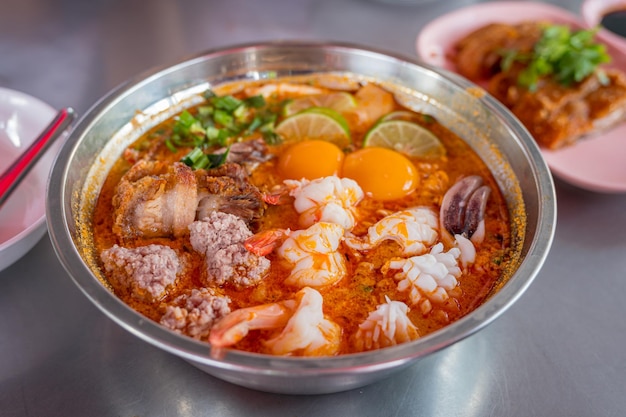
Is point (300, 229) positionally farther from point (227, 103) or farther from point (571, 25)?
point (571, 25)

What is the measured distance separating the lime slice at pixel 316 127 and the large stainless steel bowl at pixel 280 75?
36cm

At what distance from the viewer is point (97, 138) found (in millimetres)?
2564

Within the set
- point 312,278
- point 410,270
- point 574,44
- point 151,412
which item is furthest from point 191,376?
point 574,44

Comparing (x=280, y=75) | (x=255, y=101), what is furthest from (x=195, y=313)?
(x=280, y=75)

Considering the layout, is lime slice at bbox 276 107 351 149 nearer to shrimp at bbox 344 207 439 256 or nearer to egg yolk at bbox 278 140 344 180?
egg yolk at bbox 278 140 344 180

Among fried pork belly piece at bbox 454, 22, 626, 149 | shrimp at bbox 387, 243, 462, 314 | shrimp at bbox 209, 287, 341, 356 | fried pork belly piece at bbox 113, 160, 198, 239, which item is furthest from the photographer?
fried pork belly piece at bbox 454, 22, 626, 149

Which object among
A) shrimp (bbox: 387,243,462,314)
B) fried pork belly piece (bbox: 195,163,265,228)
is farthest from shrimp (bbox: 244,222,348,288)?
shrimp (bbox: 387,243,462,314)

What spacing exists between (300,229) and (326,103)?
92cm

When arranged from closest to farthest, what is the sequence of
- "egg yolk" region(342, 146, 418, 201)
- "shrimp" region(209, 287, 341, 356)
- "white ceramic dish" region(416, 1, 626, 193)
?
"shrimp" region(209, 287, 341, 356), "egg yolk" region(342, 146, 418, 201), "white ceramic dish" region(416, 1, 626, 193)

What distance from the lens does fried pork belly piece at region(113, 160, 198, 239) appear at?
2258mm

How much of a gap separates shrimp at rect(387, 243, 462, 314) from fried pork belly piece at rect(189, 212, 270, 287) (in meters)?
0.55

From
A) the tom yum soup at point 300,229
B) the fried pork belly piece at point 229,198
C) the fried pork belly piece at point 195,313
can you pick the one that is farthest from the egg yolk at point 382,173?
the fried pork belly piece at point 195,313

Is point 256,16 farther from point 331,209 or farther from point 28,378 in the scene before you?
point 28,378

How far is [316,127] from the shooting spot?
9.45ft
